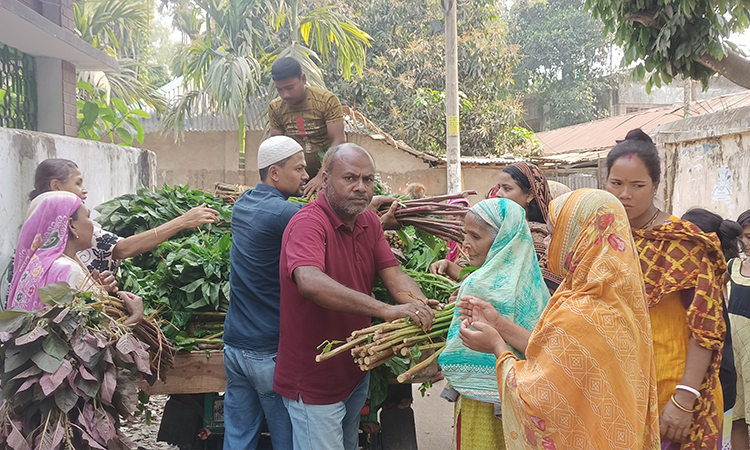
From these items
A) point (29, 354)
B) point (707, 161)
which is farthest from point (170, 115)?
point (29, 354)

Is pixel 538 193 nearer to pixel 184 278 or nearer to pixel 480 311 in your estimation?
pixel 480 311

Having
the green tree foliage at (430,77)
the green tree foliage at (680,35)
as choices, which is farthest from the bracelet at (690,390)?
the green tree foliage at (430,77)

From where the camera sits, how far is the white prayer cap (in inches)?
122

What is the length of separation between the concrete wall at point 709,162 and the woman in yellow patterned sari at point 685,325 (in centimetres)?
449

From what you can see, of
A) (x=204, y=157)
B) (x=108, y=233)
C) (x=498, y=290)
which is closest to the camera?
(x=498, y=290)

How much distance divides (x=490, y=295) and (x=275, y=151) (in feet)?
4.84

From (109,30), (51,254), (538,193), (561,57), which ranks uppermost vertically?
(561,57)

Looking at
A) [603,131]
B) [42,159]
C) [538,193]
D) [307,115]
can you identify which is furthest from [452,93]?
[603,131]

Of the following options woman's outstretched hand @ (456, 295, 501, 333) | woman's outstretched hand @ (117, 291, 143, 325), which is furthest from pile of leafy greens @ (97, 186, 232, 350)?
woman's outstretched hand @ (456, 295, 501, 333)

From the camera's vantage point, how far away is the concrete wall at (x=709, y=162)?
616 cm

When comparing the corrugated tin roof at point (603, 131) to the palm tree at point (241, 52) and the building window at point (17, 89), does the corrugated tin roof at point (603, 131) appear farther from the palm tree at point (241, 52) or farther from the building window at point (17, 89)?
the building window at point (17, 89)

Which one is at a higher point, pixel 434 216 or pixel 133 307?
pixel 434 216

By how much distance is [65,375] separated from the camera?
240 cm

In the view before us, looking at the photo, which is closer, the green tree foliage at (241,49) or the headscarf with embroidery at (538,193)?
the headscarf with embroidery at (538,193)
